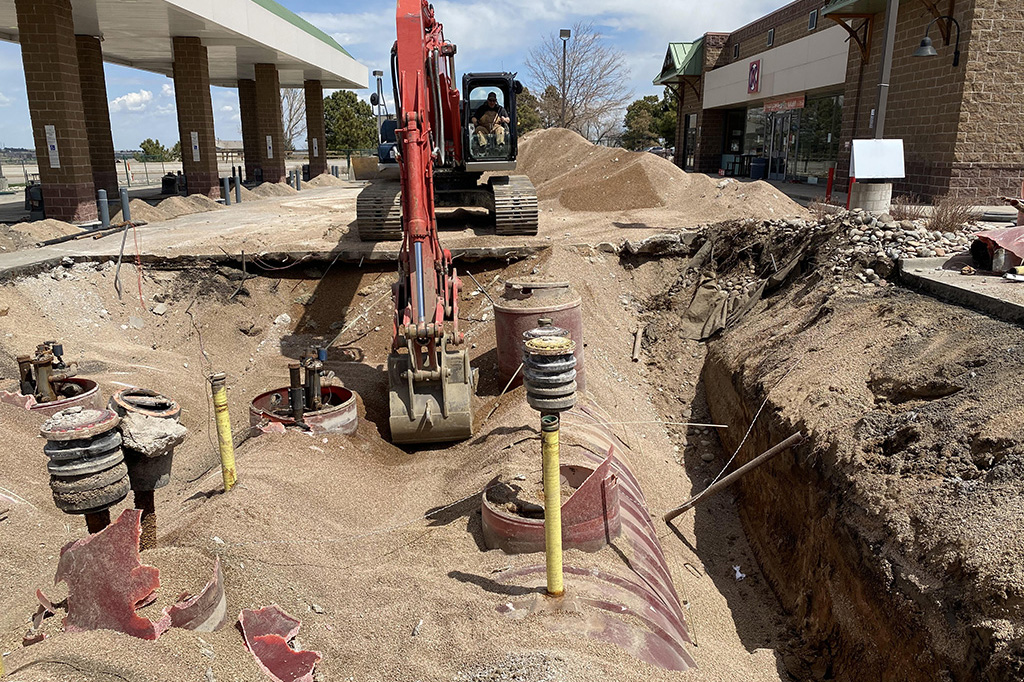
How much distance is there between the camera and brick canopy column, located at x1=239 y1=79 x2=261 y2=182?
30812 millimetres

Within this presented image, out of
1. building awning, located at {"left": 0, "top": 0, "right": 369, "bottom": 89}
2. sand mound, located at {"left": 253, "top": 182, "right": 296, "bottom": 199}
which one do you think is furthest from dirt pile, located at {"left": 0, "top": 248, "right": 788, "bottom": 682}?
sand mound, located at {"left": 253, "top": 182, "right": 296, "bottom": 199}

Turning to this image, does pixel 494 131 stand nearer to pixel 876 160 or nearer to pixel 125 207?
pixel 876 160

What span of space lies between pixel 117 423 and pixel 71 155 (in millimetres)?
16582

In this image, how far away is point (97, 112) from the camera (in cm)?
2297

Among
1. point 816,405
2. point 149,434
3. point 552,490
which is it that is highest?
point 149,434

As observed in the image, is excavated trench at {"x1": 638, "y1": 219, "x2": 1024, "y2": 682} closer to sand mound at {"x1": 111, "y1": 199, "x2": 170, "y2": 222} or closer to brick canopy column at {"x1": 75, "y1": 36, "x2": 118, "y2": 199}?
sand mound at {"x1": 111, "y1": 199, "x2": 170, "y2": 222}

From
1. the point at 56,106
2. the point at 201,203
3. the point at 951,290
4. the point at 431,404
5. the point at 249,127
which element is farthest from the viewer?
the point at 249,127

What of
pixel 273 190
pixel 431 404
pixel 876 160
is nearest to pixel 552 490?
Result: pixel 431 404

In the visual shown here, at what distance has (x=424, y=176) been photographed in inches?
321

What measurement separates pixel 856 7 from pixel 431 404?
17.3 metres

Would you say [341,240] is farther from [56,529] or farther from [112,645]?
[112,645]

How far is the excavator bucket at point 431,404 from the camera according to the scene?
774 centimetres

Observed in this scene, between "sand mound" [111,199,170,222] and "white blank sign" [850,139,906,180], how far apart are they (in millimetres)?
16218

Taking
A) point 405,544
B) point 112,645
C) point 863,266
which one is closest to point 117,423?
point 112,645
